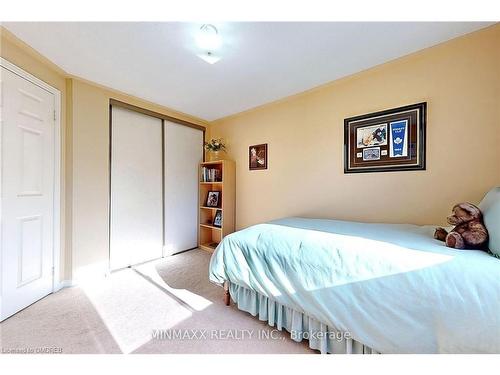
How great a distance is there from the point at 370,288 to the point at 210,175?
2.75 meters

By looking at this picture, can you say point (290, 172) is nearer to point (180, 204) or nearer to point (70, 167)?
point (180, 204)

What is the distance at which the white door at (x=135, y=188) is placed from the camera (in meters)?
2.52

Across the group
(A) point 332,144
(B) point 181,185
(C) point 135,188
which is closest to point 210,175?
(B) point 181,185

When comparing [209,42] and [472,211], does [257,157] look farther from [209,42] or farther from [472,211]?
[472,211]

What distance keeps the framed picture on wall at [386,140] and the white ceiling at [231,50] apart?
0.51 meters

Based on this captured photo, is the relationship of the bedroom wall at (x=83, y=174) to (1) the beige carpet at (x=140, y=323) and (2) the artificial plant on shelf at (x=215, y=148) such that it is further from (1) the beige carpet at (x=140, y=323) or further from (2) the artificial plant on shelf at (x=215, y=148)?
(2) the artificial plant on shelf at (x=215, y=148)

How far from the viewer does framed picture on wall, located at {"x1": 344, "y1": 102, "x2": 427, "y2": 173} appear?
1.76 metres

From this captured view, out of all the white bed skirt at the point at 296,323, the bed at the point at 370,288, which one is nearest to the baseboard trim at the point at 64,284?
the bed at the point at 370,288

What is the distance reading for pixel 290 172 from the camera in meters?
2.61

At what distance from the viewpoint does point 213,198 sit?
3385 millimetres

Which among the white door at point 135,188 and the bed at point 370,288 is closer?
the bed at point 370,288

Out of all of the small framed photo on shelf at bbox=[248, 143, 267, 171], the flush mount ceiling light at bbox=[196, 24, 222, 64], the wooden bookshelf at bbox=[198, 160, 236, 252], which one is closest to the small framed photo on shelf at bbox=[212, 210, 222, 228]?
the wooden bookshelf at bbox=[198, 160, 236, 252]

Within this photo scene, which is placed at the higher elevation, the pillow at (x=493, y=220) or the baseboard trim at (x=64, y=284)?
the pillow at (x=493, y=220)

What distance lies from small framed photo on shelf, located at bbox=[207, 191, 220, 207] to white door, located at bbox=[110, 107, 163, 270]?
0.77 metres
